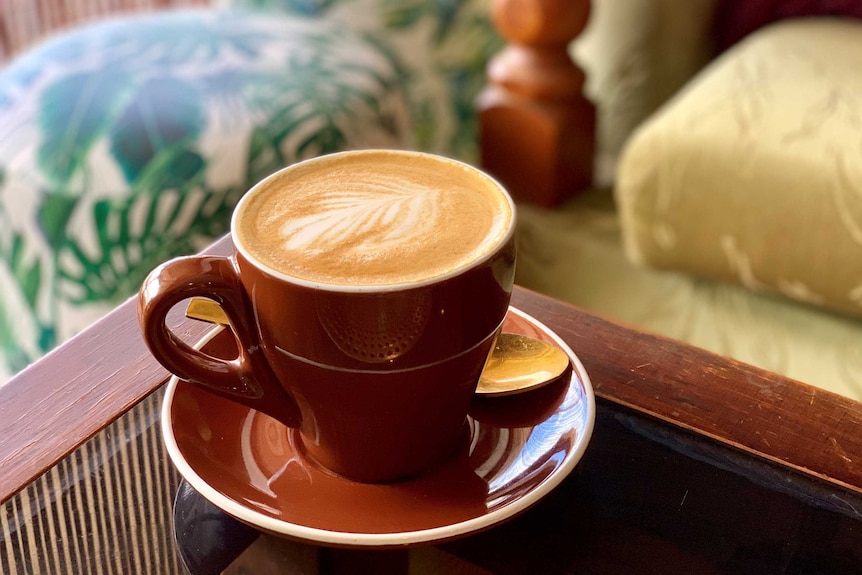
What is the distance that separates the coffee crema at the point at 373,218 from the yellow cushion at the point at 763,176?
476 millimetres

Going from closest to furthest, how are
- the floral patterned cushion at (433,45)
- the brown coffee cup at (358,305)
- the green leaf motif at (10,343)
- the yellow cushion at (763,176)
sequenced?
the brown coffee cup at (358,305) < the yellow cushion at (763,176) < the green leaf motif at (10,343) < the floral patterned cushion at (433,45)

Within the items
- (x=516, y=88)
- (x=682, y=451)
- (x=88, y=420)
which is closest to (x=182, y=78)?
(x=516, y=88)

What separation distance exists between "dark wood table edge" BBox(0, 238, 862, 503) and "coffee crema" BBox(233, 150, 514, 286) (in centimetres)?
12

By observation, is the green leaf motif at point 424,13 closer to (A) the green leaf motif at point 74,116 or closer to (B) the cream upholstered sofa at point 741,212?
(B) the cream upholstered sofa at point 741,212

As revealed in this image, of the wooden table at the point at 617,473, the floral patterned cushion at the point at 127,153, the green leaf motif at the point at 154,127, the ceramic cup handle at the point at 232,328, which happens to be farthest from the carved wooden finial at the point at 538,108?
the ceramic cup handle at the point at 232,328

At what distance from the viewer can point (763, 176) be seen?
0.77 metres

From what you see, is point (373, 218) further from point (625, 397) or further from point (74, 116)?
point (74, 116)

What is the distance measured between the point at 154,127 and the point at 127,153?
4 centimetres

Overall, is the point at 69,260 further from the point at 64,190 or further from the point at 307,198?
the point at 307,198

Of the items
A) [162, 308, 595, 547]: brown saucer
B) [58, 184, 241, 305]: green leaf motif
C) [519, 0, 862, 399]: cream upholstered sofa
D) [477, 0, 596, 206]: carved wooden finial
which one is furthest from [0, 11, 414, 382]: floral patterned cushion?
[162, 308, 595, 547]: brown saucer

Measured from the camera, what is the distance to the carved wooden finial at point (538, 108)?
953 mm

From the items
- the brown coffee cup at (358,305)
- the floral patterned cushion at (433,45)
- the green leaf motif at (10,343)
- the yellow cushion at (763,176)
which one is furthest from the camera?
the floral patterned cushion at (433,45)

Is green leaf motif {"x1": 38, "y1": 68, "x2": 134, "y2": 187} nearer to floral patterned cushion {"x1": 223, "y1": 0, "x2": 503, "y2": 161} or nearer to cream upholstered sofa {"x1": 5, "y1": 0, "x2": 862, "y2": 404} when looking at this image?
cream upholstered sofa {"x1": 5, "y1": 0, "x2": 862, "y2": 404}

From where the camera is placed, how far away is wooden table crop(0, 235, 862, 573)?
0.35m
